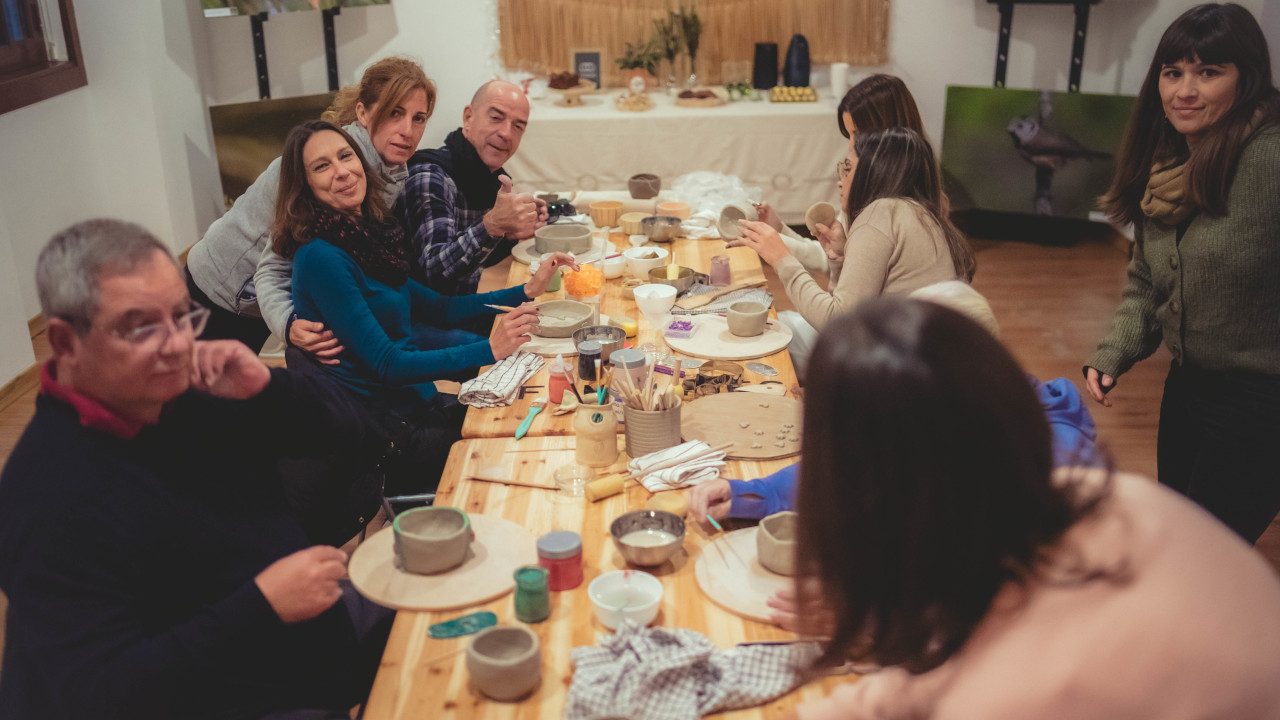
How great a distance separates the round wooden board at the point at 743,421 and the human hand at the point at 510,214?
1231 mm

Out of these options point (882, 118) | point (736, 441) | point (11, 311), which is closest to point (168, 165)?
point (11, 311)

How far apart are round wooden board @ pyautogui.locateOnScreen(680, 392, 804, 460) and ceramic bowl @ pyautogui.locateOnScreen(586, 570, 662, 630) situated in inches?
18.6

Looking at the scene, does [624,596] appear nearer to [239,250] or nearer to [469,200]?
[239,250]

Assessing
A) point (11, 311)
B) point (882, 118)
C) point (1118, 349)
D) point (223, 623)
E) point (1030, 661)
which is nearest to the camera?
point (1030, 661)

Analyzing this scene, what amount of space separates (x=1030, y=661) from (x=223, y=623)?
104 cm

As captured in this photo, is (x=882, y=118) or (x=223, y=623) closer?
(x=223, y=623)

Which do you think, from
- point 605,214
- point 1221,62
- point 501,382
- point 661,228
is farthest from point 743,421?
point 605,214

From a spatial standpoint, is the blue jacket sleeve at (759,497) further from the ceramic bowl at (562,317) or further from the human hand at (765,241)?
the human hand at (765,241)

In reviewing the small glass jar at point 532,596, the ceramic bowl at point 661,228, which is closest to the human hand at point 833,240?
the ceramic bowl at point 661,228

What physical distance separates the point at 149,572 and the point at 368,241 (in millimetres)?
1242

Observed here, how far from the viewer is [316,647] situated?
1.58 meters

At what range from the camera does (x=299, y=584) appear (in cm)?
141

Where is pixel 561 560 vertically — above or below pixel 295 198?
below

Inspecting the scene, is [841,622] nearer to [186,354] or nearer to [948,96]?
[186,354]
